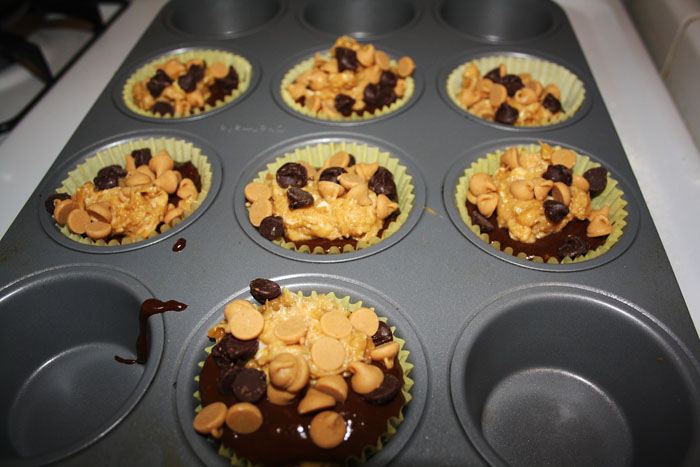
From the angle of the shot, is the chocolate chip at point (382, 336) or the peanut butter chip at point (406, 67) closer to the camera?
the chocolate chip at point (382, 336)

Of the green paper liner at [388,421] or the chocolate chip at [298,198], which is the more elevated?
the chocolate chip at [298,198]

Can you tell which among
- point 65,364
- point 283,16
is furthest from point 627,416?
point 283,16

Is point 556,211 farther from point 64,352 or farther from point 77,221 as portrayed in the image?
point 64,352

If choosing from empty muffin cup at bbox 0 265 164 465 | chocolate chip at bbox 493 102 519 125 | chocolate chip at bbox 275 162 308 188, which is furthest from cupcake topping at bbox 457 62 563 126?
empty muffin cup at bbox 0 265 164 465

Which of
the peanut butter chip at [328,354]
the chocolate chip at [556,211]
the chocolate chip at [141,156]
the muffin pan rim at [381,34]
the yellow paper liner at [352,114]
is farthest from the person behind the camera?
the muffin pan rim at [381,34]

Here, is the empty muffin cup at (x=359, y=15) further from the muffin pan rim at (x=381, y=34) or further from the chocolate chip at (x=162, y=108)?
the chocolate chip at (x=162, y=108)

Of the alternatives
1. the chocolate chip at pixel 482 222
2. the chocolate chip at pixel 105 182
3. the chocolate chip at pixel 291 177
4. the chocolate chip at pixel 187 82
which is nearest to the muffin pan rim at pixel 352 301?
the chocolate chip at pixel 291 177

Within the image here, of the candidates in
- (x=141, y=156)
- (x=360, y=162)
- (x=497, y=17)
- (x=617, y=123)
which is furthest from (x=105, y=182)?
(x=497, y=17)
